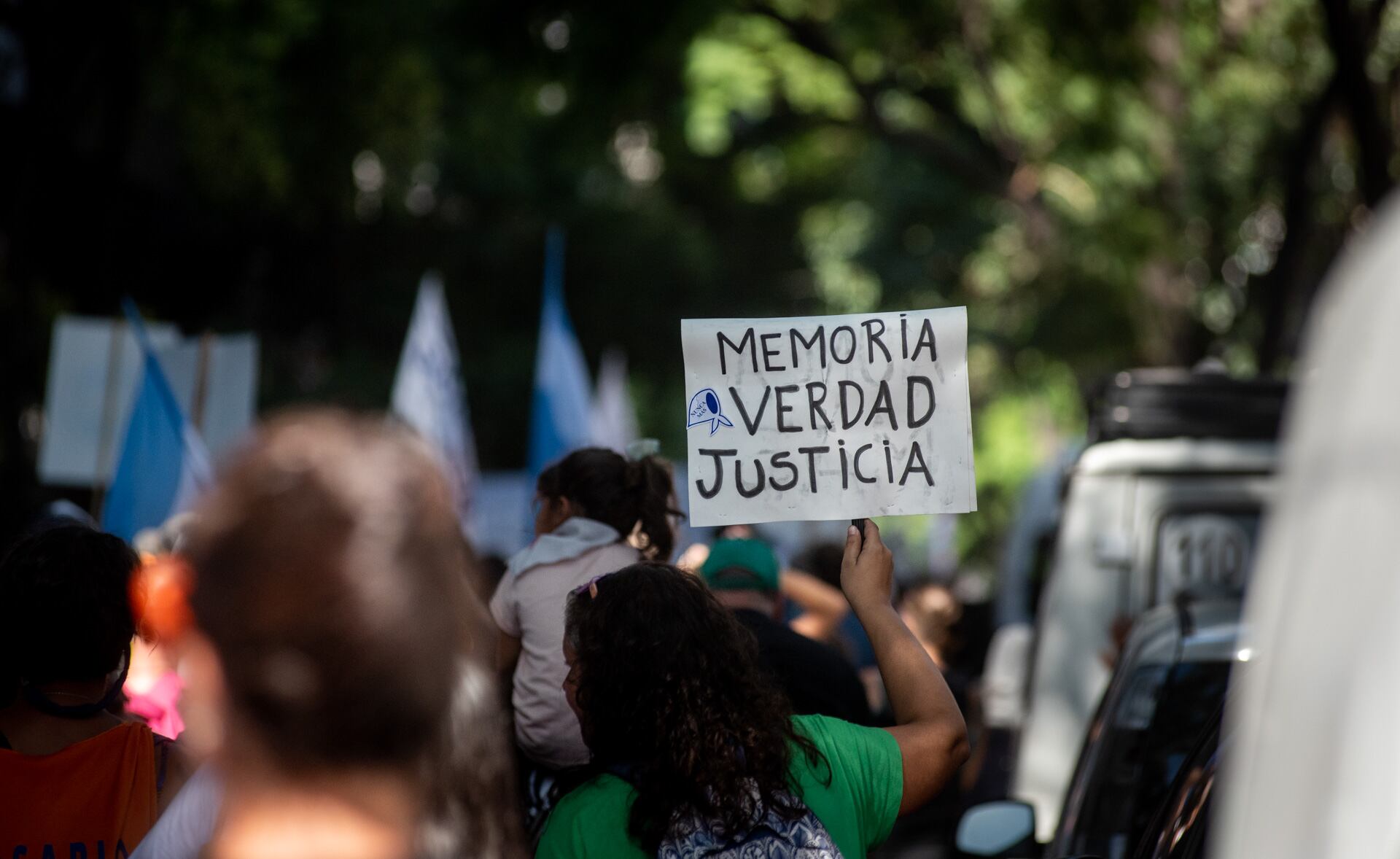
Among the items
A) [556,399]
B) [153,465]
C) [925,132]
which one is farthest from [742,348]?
[925,132]

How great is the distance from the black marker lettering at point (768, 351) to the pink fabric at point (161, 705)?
1.81 m

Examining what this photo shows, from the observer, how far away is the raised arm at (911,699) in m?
2.68

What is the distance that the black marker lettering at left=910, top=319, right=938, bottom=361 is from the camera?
128 inches

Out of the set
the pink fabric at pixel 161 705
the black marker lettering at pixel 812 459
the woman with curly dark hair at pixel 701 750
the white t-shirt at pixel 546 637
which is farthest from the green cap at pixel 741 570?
the woman with curly dark hair at pixel 701 750

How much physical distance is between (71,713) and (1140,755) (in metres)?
2.70

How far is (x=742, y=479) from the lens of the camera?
3.31 m

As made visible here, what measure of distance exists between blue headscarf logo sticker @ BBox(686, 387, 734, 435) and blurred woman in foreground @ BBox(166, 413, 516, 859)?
1.79 metres

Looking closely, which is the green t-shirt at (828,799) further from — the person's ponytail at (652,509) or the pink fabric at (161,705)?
the pink fabric at (161,705)

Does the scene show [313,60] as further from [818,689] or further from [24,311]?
[818,689]

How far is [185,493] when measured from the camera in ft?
22.0

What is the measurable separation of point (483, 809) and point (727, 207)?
35539mm

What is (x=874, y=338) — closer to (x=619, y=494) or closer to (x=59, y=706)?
(x=619, y=494)

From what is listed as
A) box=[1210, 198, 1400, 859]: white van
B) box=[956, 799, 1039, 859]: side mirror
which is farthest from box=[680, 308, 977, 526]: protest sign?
box=[1210, 198, 1400, 859]: white van

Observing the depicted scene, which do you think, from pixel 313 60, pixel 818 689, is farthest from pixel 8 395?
pixel 818 689
